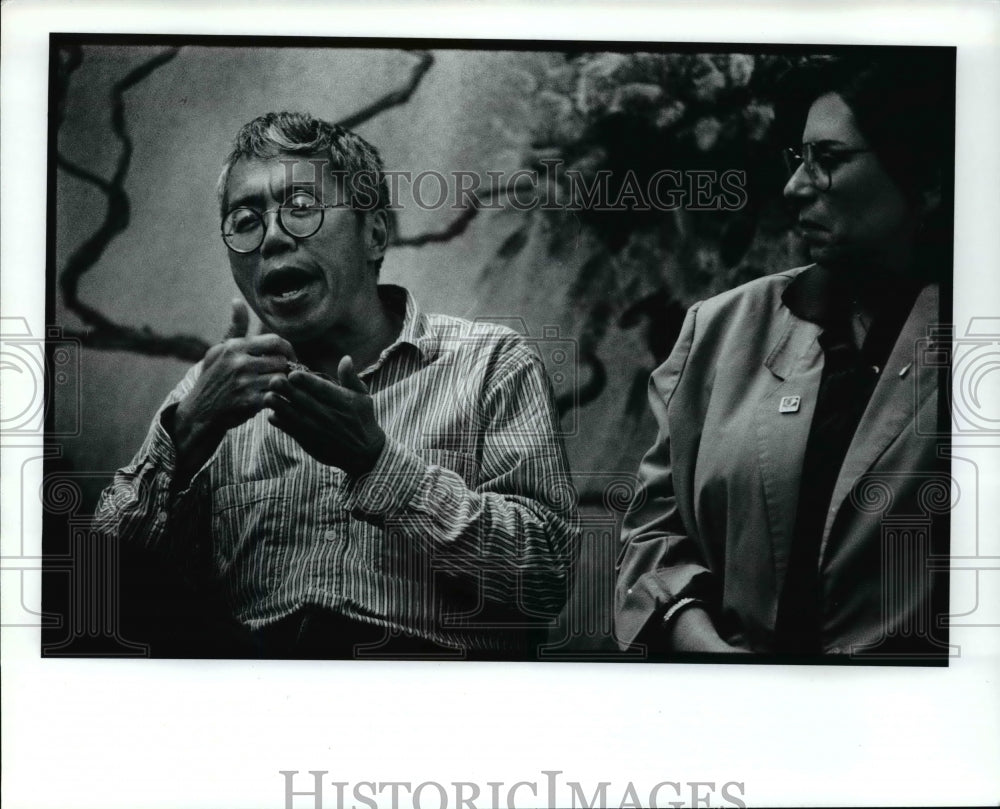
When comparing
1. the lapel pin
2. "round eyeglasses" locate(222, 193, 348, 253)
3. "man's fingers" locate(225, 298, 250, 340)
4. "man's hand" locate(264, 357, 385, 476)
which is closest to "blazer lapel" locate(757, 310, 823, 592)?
the lapel pin

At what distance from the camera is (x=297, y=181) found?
3.04 meters

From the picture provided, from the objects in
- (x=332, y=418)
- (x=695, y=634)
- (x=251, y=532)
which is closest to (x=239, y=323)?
(x=332, y=418)

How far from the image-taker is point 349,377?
3002 mm

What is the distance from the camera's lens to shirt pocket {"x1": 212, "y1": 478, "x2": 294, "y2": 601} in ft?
9.84

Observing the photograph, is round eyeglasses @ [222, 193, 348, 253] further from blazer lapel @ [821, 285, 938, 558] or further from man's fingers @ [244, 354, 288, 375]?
blazer lapel @ [821, 285, 938, 558]

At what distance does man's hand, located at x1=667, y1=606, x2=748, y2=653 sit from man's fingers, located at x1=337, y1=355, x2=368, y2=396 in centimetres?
103

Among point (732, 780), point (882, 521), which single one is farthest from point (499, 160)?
point (732, 780)

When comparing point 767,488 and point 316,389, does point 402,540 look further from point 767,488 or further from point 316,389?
point 767,488

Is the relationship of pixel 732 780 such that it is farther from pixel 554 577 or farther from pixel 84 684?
pixel 84 684

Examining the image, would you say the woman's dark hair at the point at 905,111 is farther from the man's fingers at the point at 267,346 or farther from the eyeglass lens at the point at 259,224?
the man's fingers at the point at 267,346

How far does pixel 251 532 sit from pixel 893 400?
175cm

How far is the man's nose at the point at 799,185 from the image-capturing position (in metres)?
3.05

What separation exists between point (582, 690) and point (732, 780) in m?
0.47

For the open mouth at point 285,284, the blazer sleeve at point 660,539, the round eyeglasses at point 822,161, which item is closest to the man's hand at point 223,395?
the open mouth at point 285,284
